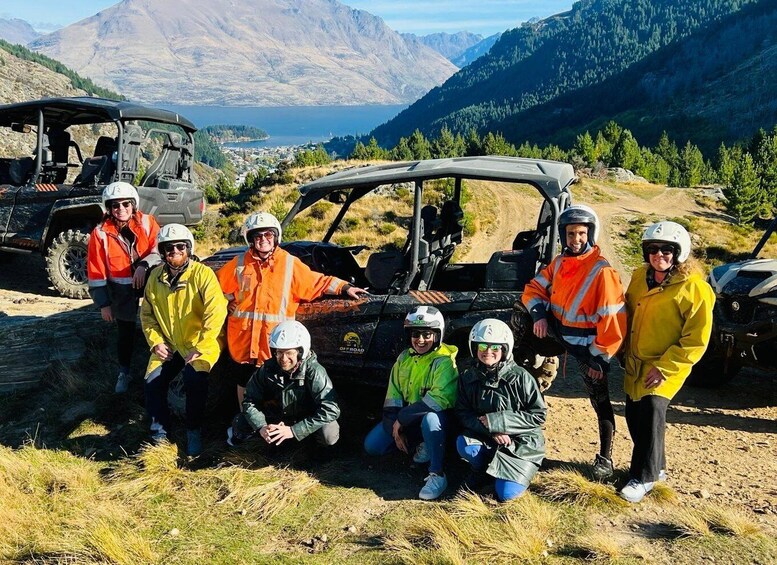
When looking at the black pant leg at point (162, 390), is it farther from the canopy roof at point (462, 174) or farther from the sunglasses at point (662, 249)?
the sunglasses at point (662, 249)

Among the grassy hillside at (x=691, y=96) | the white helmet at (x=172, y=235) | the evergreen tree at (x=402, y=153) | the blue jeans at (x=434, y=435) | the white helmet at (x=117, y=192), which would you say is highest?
the grassy hillside at (x=691, y=96)

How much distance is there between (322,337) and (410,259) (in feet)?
3.18

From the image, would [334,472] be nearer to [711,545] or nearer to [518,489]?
[518,489]

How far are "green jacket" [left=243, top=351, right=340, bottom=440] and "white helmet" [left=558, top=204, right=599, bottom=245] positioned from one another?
1982mm

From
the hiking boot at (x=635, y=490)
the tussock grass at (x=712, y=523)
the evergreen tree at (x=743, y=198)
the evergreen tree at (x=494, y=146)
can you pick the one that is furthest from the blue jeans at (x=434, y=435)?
the evergreen tree at (x=494, y=146)

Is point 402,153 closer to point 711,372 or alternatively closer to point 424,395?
point 711,372

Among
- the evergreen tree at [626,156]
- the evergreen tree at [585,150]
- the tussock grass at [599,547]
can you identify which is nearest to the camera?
the tussock grass at [599,547]

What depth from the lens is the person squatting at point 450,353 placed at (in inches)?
158

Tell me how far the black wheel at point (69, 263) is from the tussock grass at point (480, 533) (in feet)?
22.5

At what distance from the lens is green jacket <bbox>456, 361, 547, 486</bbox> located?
165 inches

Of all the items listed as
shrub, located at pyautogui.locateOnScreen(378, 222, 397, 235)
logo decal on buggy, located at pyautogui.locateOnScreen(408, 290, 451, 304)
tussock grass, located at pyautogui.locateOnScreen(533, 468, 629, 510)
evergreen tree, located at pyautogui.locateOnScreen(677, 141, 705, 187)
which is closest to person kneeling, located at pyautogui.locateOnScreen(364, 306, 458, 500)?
logo decal on buggy, located at pyautogui.locateOnScreen(408, 290, 451, 304)

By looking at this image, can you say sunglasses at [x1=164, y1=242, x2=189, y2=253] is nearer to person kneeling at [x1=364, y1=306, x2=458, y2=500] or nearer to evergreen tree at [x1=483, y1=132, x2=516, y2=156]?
person kneeling at [x1=364, y1=306, x2=458, y2=500]

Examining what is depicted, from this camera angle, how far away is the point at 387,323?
16.5 ft

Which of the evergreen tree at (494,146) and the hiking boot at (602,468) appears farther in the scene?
the evergreen tree at (494,146)
